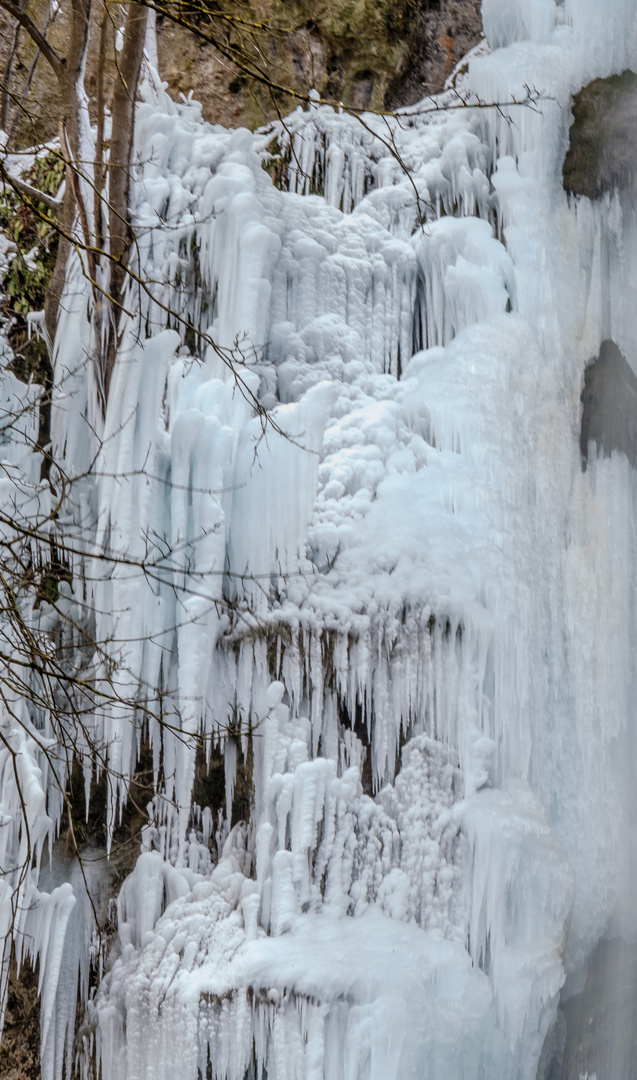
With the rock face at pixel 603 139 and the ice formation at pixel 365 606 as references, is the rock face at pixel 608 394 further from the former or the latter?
the rock face at pixel 603 139

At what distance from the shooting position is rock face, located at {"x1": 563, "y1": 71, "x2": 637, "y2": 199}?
12.9 feet

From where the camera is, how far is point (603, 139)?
3.96m

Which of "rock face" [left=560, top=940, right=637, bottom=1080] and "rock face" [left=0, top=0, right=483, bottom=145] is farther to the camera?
"rock face" [left=0, top=0, right=483, bottom=145]

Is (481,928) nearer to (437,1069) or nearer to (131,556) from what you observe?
(437,1069)

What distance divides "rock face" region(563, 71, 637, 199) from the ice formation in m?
0.08

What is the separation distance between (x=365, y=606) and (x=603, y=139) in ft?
7.84

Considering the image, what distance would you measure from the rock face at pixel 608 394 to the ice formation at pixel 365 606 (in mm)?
66

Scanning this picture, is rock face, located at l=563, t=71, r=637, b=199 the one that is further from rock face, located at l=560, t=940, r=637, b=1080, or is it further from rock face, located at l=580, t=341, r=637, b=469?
rock face, located at l=560, t=940, r=637, b=1080

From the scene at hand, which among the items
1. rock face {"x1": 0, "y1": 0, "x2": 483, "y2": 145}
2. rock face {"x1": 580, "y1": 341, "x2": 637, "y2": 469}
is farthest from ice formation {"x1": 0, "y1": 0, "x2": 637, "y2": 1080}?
rock face {"x1": 0, "y1": 0, "x2": 483, "y2": 145}

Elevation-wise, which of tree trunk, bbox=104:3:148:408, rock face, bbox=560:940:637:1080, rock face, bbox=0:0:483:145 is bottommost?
rock face, bbox=560:940:637:1080

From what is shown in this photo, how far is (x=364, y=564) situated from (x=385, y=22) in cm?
293

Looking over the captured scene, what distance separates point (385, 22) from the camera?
178 inches

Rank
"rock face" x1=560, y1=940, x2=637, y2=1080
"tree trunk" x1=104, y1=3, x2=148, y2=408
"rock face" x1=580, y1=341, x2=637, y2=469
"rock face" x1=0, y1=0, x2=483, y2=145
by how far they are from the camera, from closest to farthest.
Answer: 1. "rock face" x1=560, y1=940, x2=637, y2=1080
2. "rock face" x1=580, y1=341, x2=637, y2=469
3. "tree trunk" x1=104, y1=3, x2=148, y2=408
4. "rock face" x1=0, y1=0, x2=483, y2=145

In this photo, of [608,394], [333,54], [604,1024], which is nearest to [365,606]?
[608,394]
